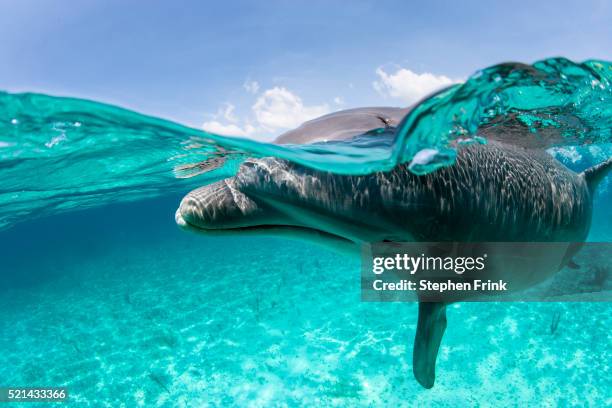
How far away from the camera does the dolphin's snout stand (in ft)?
8.90

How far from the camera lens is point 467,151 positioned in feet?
11.6

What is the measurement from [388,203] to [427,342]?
5.94ft

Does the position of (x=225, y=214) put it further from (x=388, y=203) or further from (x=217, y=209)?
(x=388, y=203)

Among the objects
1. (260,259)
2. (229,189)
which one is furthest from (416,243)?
(260,259)

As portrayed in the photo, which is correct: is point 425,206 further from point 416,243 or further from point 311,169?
point 311,169

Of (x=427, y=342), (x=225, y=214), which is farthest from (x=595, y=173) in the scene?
(x=225, y=214)

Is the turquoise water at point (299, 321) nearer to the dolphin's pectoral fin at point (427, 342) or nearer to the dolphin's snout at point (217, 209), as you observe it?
the dolphin's snout at point (217, 209)

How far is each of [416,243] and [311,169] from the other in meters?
1.14

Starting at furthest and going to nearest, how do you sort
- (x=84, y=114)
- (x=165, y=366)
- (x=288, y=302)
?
(x=288, y=302) < (x=165, y=366) < (x=84, y=114)

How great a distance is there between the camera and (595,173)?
5.45 metres

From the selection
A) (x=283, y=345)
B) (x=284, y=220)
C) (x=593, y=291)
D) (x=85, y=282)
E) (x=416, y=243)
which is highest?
(x=284, y=220)

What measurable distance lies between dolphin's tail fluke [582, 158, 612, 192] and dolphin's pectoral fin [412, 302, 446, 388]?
3.61 m

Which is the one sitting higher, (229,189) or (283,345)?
(229,189)

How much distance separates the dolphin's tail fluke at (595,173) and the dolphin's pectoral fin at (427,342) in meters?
3.61
